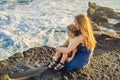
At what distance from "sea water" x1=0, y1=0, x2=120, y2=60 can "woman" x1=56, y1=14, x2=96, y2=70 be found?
2.38 metres

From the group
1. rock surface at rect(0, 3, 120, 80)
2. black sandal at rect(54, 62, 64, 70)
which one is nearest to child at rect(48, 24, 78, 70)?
black sandal at rect(54, 62, 64, 70)

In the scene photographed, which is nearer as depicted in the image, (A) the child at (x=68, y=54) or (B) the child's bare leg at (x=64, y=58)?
(A) the child at (x=68, y=54)

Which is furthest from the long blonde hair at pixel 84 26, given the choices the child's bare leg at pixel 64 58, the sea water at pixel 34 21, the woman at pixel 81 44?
the sea water at pixel 34 21

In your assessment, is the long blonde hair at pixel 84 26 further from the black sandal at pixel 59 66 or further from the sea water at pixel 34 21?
the sea water at pixel 34 21

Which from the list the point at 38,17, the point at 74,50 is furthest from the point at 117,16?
the point at 74,50

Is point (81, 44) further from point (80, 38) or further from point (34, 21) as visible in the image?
point (34, 21)

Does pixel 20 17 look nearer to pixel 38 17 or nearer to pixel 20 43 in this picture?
pixel 38 17

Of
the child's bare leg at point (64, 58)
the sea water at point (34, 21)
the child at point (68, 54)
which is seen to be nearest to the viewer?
the child at point (68, 54)

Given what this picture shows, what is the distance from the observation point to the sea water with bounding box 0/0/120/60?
29.0ft

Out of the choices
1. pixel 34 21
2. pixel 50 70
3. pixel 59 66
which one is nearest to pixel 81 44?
pixel 59 66

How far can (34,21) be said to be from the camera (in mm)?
11273

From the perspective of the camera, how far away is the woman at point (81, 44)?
17.9 ft

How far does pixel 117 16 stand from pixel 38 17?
3024 mm

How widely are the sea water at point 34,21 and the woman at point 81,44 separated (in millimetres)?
2377
